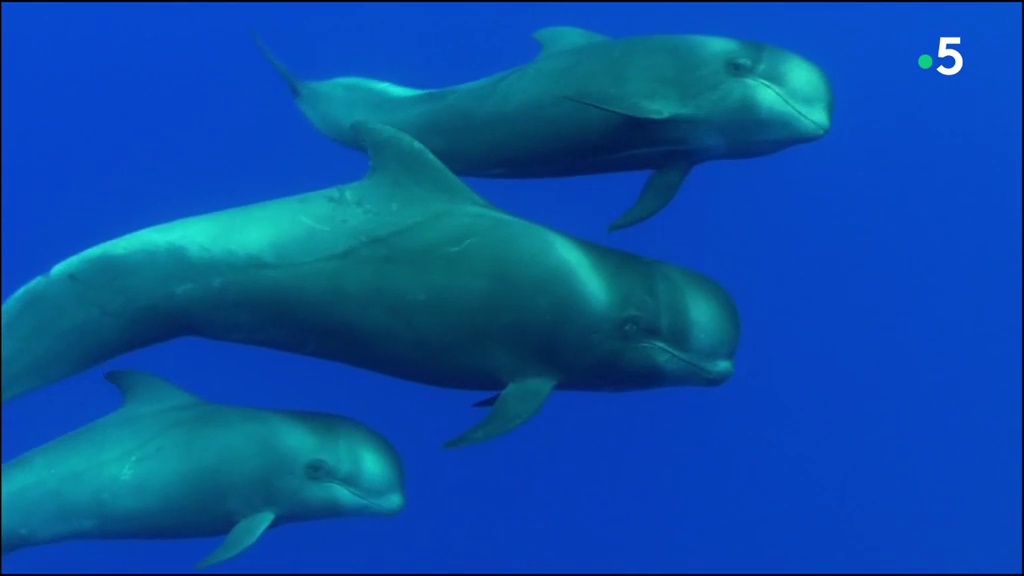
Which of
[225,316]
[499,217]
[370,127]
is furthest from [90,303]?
[499,217]

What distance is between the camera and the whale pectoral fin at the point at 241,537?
5.82m

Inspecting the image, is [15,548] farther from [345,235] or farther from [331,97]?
[331,97]

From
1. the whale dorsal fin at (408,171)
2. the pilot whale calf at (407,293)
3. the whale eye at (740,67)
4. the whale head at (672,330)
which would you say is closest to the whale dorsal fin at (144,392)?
the pilot whale calf at (407,293)

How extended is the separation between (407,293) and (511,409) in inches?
32.2

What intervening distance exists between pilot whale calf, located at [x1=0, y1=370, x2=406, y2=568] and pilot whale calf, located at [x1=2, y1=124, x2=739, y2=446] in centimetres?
95

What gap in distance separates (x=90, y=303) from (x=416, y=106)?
7.63 feet

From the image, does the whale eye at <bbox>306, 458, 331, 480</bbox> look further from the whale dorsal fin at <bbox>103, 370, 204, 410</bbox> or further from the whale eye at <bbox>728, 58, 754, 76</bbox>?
the whale eye at <bbox>728, 58, 754, 76</bbox>

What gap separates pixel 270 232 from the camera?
5324 mm

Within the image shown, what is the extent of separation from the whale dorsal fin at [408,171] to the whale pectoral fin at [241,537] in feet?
7.40

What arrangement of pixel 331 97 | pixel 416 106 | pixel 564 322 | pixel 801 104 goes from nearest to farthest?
pixel 564 322
pixel 801 104
pixel 416 106
pixel 331 97

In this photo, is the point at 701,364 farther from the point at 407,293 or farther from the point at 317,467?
the point at 317,467

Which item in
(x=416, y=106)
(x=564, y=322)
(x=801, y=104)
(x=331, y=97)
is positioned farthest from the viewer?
(x=331, y=97)

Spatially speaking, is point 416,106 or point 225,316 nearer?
point 225,316

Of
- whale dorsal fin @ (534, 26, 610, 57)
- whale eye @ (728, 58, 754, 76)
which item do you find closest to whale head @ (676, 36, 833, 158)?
whale eye @ (728, 58, 754, 76)
